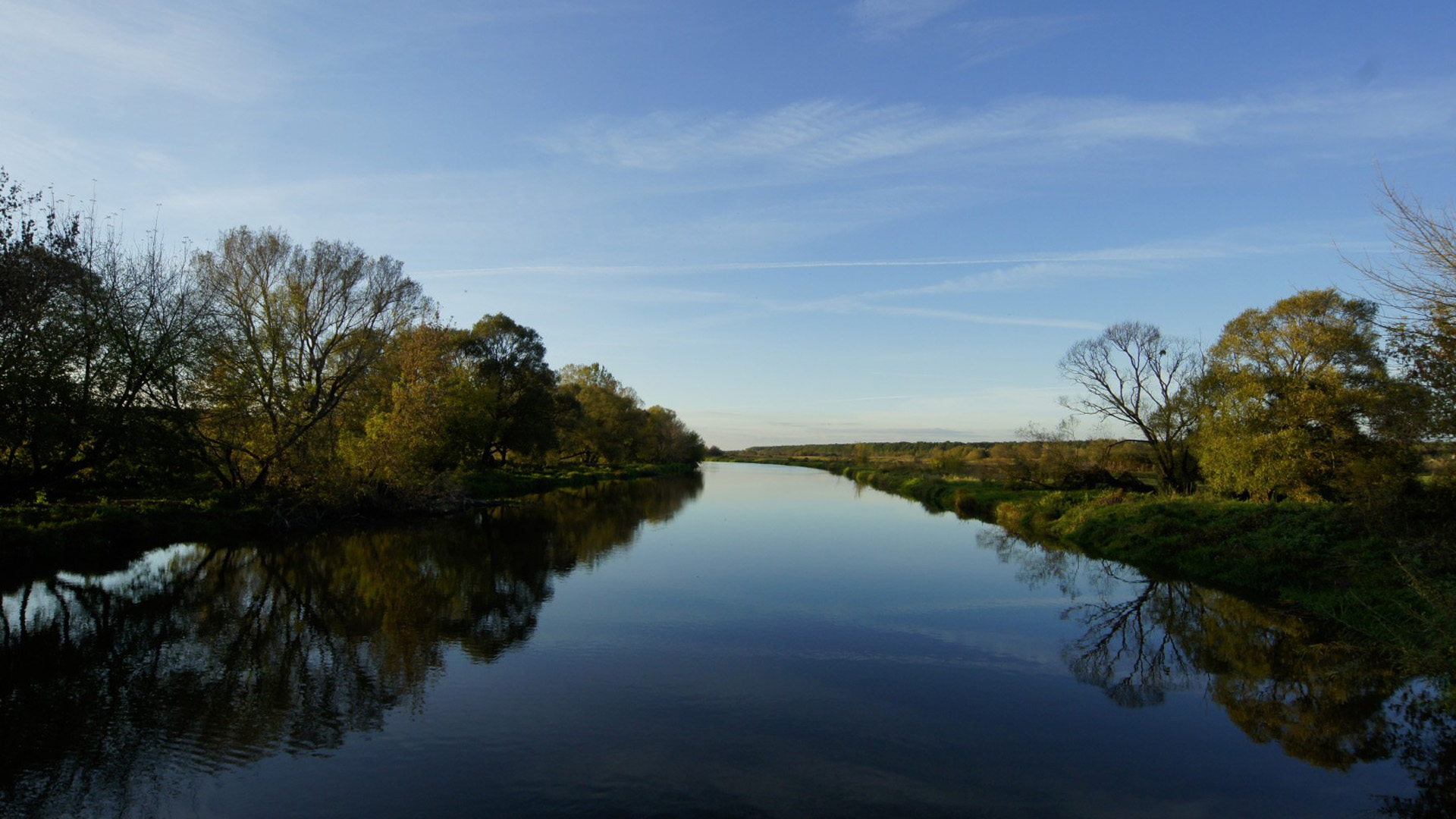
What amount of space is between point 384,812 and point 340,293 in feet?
94.2

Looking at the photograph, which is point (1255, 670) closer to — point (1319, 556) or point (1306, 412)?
point (1319, 556)

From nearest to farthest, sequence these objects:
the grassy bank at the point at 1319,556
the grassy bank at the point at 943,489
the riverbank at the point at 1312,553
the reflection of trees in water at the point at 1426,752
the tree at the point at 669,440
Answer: the reflection of trees in water at the point at 1426,752
the grassy bank at the point at 1319,556
the riverbank at the point at 1312,553
the grassy bank at the point at 943,489
the tree at the point at 669,440

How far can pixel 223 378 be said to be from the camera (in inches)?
1005

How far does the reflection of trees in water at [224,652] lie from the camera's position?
744 centimetres

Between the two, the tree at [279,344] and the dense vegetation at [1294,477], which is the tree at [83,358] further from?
the dense vegetation at [1294,477]

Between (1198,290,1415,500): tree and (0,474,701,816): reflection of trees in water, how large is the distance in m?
20.9

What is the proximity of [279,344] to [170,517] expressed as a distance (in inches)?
349

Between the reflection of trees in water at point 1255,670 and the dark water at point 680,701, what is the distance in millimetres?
62

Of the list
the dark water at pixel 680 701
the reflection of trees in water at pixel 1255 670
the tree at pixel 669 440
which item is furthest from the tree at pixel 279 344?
the tree at pixel 669 440

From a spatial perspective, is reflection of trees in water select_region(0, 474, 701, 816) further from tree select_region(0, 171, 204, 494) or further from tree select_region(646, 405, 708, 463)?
tree select_region(646, 405, 708, 463)

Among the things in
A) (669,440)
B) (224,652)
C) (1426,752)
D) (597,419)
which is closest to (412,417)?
(224,652)

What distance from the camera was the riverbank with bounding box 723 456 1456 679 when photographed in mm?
9742

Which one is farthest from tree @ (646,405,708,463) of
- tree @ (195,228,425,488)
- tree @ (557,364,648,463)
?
tree @ (195,228,425,488)

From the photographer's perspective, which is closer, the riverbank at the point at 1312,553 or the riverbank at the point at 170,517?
the riverbank at the point at 1312,553
